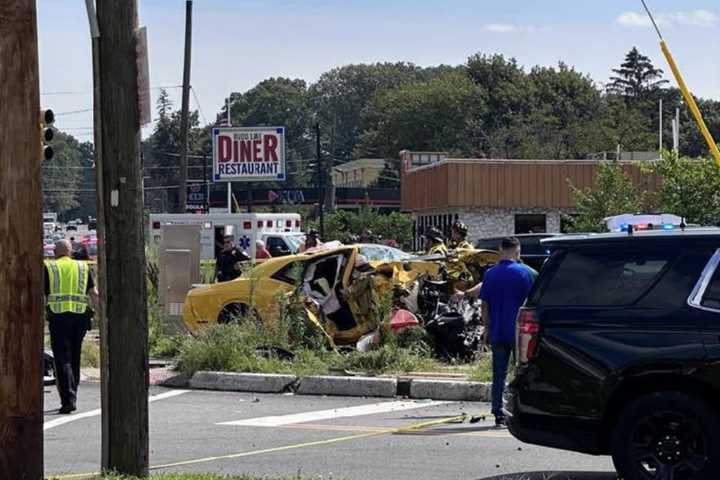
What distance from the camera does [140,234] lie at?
760cm

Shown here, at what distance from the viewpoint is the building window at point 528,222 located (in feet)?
150

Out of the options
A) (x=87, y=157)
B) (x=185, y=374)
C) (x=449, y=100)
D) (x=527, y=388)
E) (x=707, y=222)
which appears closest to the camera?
(x=527, y=388)

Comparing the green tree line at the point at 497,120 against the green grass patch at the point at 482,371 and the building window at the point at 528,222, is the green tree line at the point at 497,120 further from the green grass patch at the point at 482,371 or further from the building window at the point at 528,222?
the green grass patch at the point at 482,371

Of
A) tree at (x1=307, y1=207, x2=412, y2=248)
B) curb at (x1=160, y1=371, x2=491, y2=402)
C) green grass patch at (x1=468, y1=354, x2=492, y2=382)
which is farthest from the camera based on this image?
tree at (x1=307, y1=207, x2=412, y2=248)

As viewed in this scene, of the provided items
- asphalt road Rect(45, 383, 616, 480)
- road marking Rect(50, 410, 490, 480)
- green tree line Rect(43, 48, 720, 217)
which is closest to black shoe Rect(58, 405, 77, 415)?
asphalt road Rect(45, 383, 616, 480)

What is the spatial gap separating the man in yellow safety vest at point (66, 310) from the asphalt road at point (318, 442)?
1.19 ft

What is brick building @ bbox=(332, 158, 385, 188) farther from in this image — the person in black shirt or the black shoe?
the black shoe

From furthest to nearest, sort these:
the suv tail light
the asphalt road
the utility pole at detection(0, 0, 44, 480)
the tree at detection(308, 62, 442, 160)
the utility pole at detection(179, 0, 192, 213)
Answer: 1. the tree at detection(308, 62, 442, 160)
2. the utility pole at detection(179, 0, 192, 213)
3. the asphalt road
4. the suv tail light
5. the utility pole at detection(0, 0, 44, 480)

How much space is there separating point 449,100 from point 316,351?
78959mm

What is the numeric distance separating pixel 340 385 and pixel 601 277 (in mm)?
6768

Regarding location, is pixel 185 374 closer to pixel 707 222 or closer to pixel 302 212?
pixel 707 222

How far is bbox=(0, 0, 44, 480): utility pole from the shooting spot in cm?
645

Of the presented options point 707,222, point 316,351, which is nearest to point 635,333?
point 316,351

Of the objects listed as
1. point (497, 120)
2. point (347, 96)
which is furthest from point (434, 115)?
point (347, 96)
